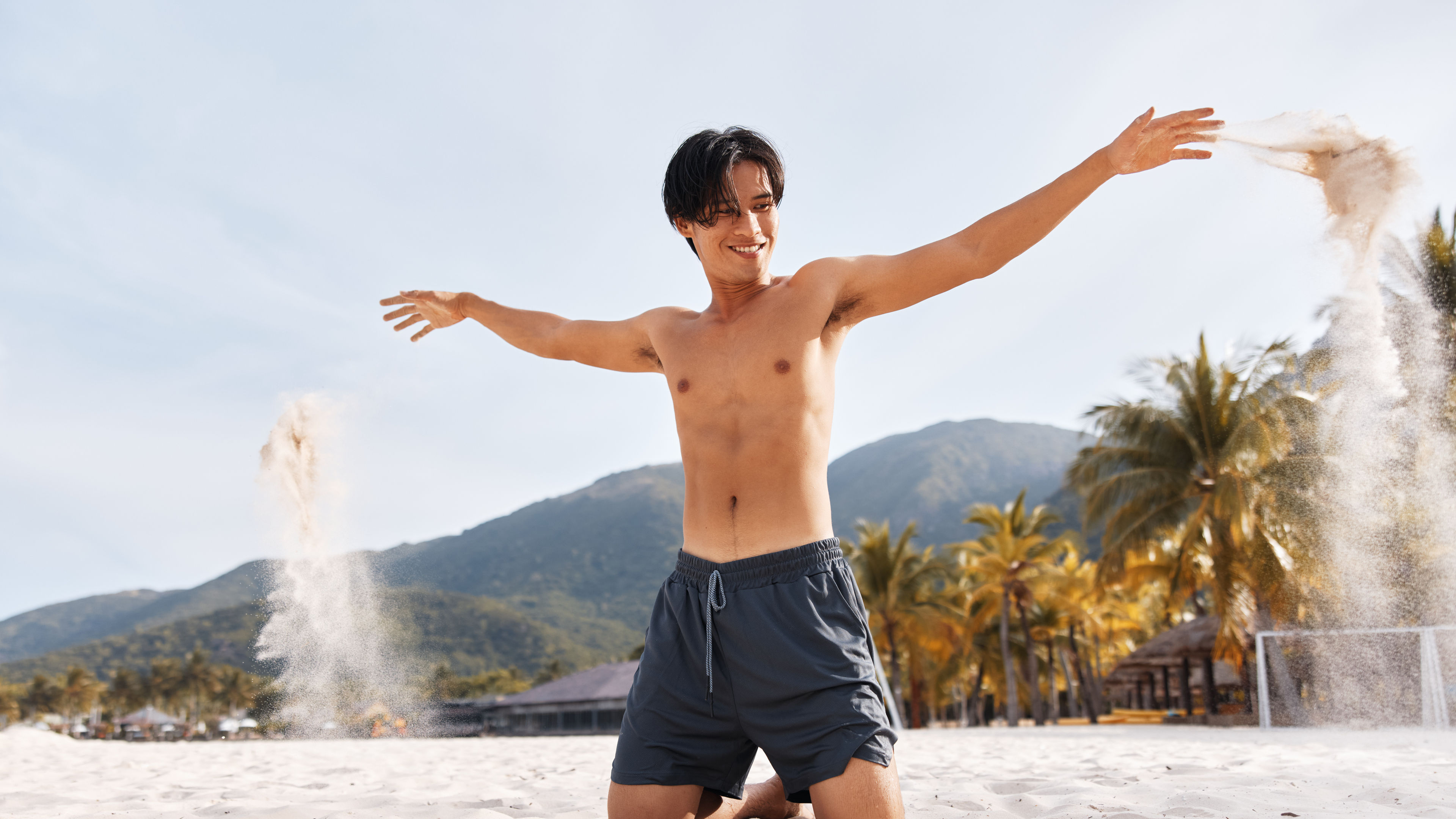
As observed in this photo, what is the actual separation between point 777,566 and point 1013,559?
25.6 m

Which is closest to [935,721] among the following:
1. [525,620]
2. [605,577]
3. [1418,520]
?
[525,620]

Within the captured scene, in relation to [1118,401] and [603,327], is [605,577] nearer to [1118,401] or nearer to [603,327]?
[1118,401]

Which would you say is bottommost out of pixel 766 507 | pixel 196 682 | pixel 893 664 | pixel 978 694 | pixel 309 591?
pixel 196 682

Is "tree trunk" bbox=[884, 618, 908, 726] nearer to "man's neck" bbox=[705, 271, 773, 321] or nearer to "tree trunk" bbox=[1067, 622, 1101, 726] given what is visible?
"tree trunk" bbox=[1067, 622, 1101, 726]

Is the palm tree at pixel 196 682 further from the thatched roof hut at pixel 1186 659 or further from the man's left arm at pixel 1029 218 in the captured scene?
the man's left arm at pixel 1029 218

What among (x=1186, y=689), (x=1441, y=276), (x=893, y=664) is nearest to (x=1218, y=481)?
(x=1441, y=276)

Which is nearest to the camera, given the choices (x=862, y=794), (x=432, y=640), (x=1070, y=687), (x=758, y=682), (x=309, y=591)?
(x=862, y=794)

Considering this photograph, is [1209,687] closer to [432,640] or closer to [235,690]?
[432,640]

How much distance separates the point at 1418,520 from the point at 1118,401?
688 cm

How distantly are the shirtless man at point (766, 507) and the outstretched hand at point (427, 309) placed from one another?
112cm

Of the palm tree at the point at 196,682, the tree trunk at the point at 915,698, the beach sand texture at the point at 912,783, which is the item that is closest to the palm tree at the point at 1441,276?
the beach sand texture at the point at 912,783

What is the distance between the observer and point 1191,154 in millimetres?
2311

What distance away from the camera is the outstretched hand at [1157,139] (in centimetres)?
221

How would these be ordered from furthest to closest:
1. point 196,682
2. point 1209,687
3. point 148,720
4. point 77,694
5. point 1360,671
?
point 196,682 → point 77,694 → point 148,720 → point 1209,687 → point 1360,671
